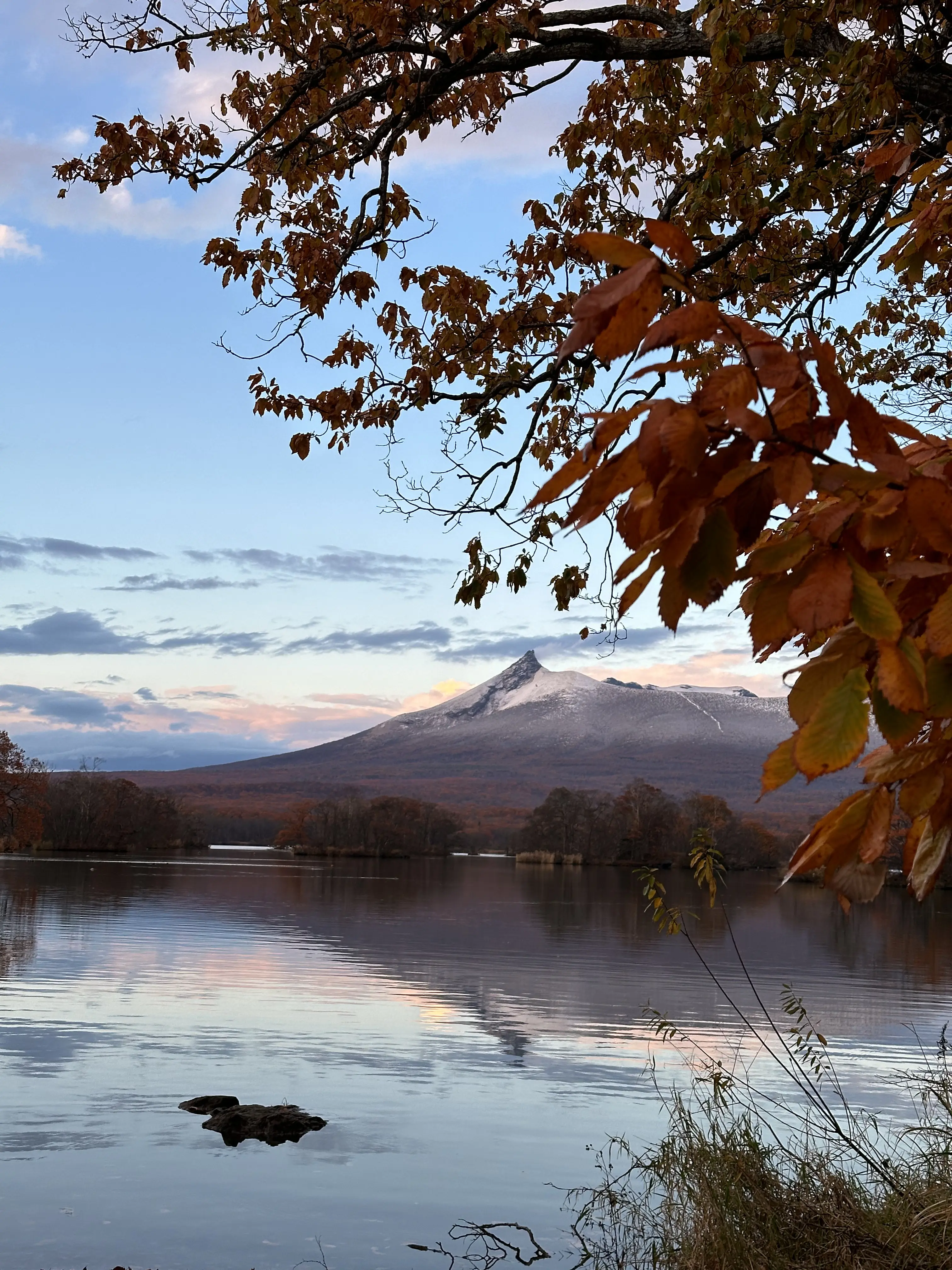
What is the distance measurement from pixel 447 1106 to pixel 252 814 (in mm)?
177174

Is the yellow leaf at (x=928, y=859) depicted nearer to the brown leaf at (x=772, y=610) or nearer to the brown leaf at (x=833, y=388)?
the brown leaf at (x=772, y=610)

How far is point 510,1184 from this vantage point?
12.0m

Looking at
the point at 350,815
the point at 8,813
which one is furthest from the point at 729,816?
the point at 8,813

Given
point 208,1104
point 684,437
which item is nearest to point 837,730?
point 684,437

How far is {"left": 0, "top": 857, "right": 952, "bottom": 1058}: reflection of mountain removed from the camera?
79.7ft

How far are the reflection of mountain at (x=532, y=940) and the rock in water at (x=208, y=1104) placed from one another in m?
6.09

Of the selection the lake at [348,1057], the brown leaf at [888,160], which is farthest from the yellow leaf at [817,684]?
the lake at [348,1057]

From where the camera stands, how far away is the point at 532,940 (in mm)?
37594

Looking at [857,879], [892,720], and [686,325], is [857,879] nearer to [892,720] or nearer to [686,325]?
[892,720]

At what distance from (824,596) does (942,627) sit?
0.62 ft

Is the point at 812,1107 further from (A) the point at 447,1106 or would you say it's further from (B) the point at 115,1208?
(B) the point at 115,1208

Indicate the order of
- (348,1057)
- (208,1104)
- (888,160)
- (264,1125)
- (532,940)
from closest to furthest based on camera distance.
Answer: (888,160), (264,1125), (208,1104), (348,1057), (532,940)

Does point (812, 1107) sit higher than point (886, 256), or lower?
lower

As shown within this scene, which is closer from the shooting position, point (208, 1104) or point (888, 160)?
point (888, 160)
